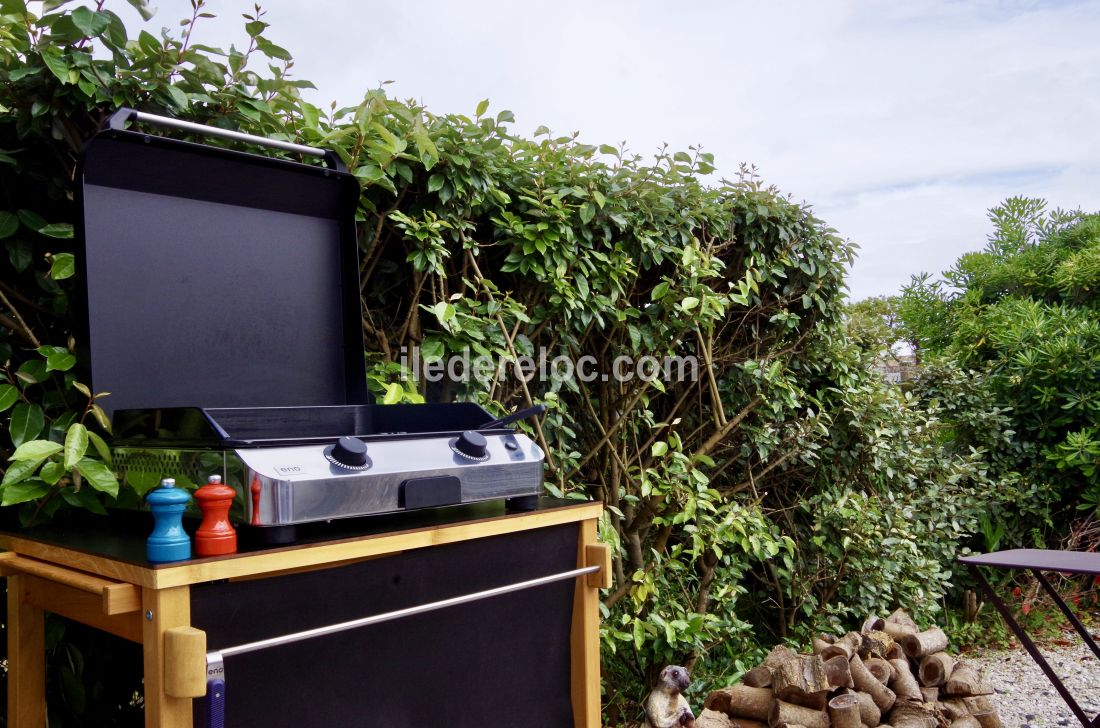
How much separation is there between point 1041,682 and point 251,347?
4205 mm

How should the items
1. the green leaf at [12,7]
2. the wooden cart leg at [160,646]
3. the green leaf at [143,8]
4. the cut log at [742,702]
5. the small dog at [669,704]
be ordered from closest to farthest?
the wooden cart leg at [160,646], the green leaf at [12,7], the green leaf at [143,8], the small dog at [669,704], the cut log at [742,702]

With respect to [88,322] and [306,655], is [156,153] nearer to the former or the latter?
[88,322]

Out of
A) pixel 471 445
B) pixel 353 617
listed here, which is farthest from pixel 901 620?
pixel 353 617

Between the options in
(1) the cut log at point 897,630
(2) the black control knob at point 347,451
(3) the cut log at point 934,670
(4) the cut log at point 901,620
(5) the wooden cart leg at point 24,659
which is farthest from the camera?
(4) the cut log at point 901,620

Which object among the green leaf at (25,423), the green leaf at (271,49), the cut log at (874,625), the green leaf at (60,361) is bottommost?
the cut log at (874,625)

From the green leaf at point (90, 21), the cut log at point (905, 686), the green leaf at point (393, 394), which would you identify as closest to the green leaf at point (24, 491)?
the green leaf at point (393, 394)

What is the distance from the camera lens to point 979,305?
6.52m

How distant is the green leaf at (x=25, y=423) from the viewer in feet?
5.27

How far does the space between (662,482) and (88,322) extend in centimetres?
218

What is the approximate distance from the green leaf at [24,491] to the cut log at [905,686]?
2932mm

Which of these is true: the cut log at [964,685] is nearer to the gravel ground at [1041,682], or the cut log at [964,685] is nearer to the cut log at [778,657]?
the gravel ground at [1041,682]

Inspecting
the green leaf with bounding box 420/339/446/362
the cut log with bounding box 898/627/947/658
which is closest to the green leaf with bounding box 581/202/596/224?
the green leaf with bounding box 420/339/446/362

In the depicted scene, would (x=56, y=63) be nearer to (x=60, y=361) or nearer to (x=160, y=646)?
(x=60, y=361)

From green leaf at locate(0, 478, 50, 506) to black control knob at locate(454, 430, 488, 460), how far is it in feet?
2.64
